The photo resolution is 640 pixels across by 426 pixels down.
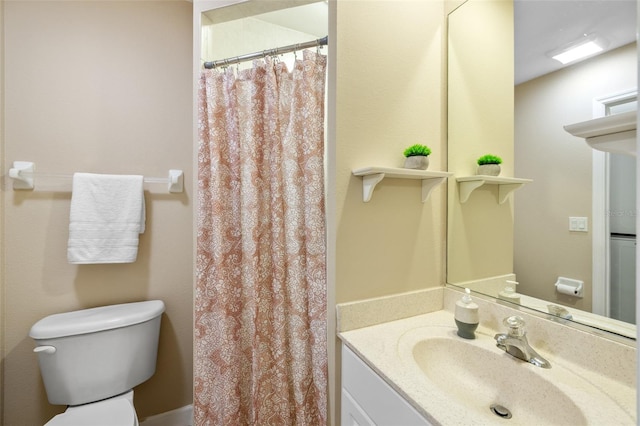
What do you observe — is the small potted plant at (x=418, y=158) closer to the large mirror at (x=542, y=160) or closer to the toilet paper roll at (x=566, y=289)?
the large mirror at (x=542, y=160)

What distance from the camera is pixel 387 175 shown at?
3.38ft

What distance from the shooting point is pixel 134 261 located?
1.39 m

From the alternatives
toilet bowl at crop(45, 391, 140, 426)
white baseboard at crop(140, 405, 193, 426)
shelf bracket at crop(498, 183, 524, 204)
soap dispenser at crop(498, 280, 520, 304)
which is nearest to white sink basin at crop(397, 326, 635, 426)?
soap dispenser at crop(498, 280, 520, 304)

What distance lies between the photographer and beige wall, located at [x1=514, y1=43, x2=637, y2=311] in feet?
2.44

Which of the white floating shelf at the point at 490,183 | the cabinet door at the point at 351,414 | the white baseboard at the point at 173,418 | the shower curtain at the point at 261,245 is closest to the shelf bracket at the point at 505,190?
the white floating shelf at the point at 490,183

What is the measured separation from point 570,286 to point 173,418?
6.95 ft

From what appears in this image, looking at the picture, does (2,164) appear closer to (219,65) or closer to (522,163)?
(219,65)

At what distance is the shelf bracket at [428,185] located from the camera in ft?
3.52

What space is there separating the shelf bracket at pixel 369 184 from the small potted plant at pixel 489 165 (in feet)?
1.54

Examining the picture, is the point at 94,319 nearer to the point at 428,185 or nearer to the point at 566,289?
the point at 428,185

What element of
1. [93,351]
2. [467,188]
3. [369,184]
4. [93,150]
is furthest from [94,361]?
[467,188]

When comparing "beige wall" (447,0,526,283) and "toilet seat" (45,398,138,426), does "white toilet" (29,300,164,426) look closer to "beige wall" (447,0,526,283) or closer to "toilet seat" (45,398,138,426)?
"toilet seat" (45,398,138,426)

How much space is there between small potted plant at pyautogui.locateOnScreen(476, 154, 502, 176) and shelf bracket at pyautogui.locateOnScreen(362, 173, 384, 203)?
0.47 m

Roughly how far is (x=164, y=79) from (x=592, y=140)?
193 cm
